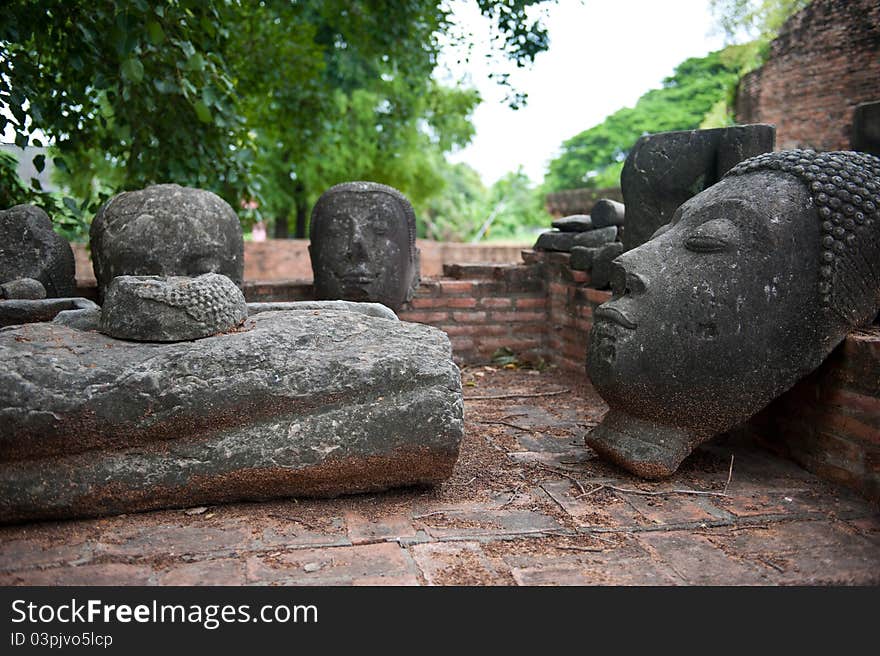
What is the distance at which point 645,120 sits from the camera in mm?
19766

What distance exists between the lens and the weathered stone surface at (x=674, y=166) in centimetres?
393

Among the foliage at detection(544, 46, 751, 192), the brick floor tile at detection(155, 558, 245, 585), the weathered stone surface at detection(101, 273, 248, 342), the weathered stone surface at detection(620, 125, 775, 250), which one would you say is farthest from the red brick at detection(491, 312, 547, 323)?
the foliage at detection(544, 46, 751, 192)

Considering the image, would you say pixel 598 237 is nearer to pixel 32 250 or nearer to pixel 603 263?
pixel 603 263

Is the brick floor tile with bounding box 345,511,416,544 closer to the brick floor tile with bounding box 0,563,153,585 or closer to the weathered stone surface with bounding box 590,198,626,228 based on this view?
the brick floor tile with bounding box 0,563,153,585

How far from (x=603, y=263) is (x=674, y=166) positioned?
1.03 meters

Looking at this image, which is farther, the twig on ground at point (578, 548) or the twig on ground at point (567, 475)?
the twig on ground at point (567, 475)

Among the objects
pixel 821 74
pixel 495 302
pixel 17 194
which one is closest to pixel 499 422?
pixel 495 302

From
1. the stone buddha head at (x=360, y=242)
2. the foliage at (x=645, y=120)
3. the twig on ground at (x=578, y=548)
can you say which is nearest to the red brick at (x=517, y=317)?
the stone buddha head at (x=360, y=242)

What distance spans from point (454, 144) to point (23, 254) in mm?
9755

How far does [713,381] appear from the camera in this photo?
10.1ft

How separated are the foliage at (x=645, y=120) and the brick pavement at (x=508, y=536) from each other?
15330 millimetres

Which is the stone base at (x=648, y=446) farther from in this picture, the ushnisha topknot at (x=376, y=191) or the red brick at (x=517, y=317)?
the red brick at (x=517, y=317)

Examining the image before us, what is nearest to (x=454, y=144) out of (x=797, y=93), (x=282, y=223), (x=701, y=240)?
(x=282, y=223)

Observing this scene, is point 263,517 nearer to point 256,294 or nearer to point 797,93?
point 256,294
